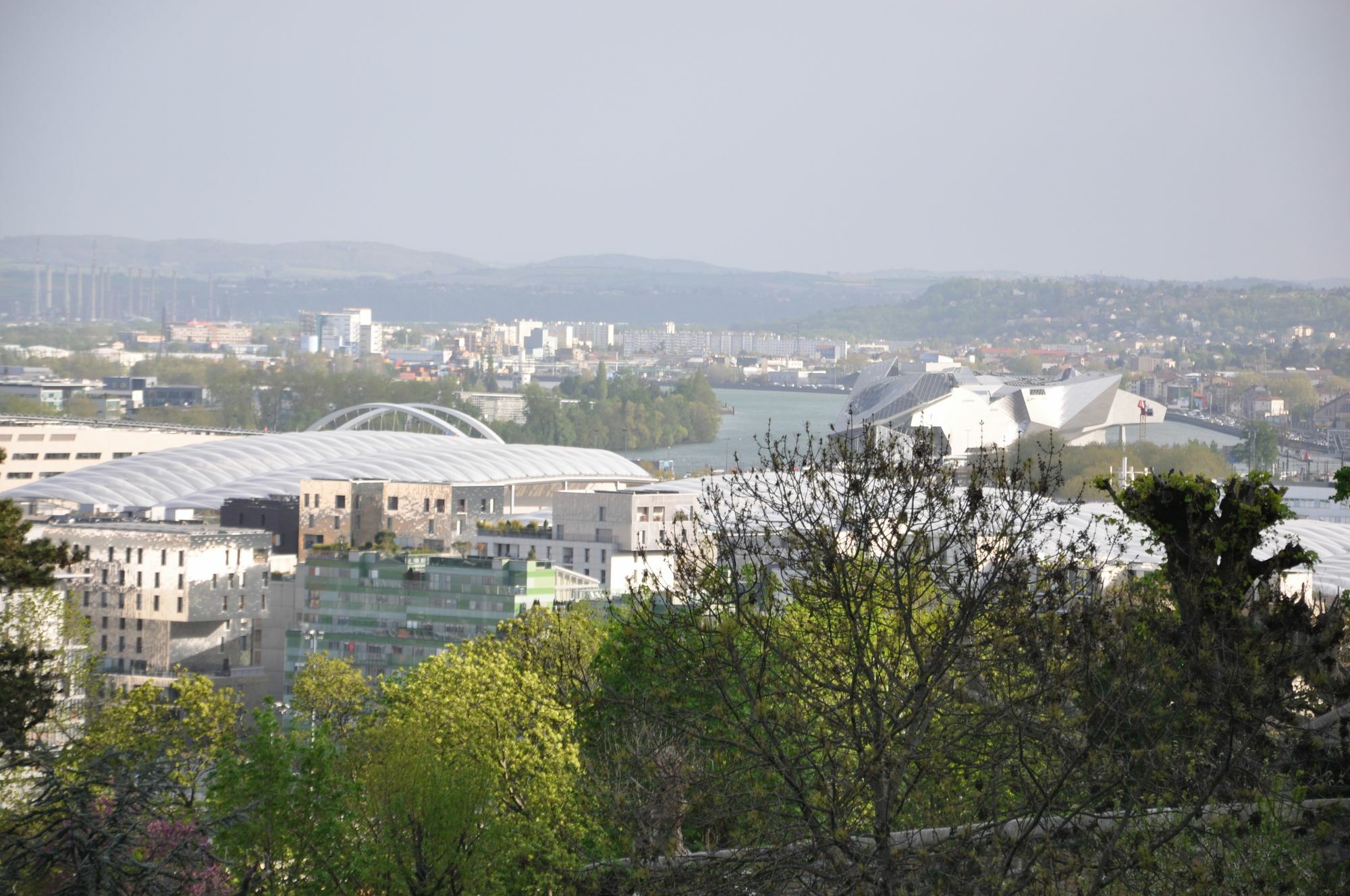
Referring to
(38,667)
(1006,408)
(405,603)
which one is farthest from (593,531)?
(1006,408)

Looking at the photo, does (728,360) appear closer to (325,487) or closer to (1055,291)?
(1055,291)

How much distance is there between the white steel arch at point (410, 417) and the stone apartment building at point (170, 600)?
34.8 metres

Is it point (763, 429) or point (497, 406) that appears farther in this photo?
point (763, 429)

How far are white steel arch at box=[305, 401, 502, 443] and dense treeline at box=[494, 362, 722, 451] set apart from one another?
5595 mm

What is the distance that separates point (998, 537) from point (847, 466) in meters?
0.71

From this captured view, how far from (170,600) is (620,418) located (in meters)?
69.8

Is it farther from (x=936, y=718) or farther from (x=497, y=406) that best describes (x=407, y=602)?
(x=497, y=406)

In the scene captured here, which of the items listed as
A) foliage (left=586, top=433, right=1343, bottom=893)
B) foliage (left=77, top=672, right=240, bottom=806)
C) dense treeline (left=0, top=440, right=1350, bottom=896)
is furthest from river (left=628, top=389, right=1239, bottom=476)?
foliage (left=586, top=433, right=1343, bottom=893)

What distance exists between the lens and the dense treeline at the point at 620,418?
9994cm

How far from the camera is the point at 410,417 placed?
298ft

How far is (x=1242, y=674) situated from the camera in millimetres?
8664

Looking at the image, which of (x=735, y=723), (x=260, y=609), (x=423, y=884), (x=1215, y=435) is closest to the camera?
(x=735, y=723)

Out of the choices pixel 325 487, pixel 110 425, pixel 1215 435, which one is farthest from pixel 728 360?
pixel 325 487

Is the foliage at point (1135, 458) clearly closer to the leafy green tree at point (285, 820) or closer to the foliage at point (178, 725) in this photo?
the foliage at point (178, 725)
